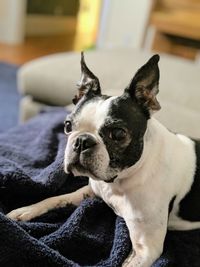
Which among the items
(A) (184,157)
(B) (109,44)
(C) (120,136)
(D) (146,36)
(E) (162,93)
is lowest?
(B) (109,44)

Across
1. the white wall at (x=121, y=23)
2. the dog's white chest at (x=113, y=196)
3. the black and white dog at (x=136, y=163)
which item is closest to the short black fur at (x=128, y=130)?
the black and white dog at (x=136, y=163)

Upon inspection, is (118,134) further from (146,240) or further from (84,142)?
(146,240)

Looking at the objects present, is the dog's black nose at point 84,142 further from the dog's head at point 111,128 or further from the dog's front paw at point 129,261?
the dog's front paw at point 129,261

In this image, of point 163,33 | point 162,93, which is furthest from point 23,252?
point 163,33

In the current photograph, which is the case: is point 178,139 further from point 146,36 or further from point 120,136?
point 146,36

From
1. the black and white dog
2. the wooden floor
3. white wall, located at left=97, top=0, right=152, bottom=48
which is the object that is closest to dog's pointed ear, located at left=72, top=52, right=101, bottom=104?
the black and white dog

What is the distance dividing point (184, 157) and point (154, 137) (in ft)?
0.43

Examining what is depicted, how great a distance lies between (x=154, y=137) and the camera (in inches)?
42.4

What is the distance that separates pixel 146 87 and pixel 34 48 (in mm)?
3889

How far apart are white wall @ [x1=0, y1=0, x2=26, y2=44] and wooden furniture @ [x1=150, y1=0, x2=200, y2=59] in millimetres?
1777

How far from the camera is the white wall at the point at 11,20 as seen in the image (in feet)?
15.5

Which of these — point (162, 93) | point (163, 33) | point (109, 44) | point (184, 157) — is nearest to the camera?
point (184, 157)

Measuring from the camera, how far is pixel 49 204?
1136 mm

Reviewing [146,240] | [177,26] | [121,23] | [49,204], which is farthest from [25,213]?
[121,23]
